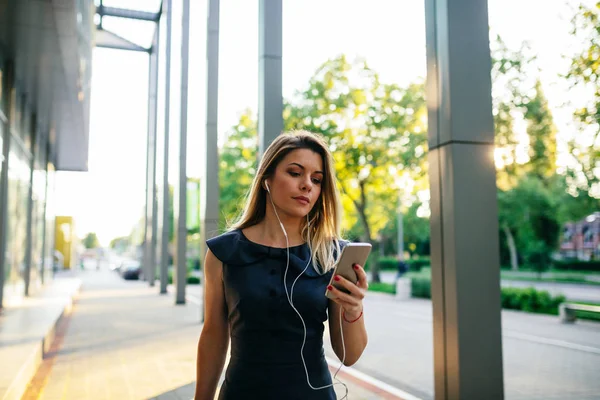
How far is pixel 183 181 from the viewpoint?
17141 mm

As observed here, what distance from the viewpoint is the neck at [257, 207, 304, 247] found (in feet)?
7.05

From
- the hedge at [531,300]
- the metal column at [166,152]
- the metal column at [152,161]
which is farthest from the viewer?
the metal column at [152,161]

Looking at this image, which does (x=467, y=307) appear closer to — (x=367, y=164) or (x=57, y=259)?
(x=367, y=164)

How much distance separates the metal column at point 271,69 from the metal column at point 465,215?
11.9 feet

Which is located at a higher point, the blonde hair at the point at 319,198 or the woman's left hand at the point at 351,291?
the blonde hair at the point at 319,198

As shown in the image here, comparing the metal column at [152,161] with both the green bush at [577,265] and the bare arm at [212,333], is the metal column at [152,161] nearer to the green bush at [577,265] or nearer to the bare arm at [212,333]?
the bare arm at [212,333]

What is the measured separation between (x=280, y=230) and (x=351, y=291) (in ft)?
1.46

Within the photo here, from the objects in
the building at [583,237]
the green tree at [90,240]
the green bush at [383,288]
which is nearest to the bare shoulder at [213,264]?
the green bush at [383,288]

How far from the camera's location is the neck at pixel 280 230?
2148 millimetres

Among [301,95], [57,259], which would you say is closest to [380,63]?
[301,95]

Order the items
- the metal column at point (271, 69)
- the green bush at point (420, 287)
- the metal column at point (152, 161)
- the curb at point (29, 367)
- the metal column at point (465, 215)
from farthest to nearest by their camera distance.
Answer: the metal column at point (152, 161), the green bush at point (420, 287), the metal column at point (271, 69), the curb at point (29, 367), the metal column at point (465, 215)

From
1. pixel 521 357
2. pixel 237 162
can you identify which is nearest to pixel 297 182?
pixel 521 357

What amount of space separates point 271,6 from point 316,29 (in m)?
14.5

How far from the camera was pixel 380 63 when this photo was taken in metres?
24.6
